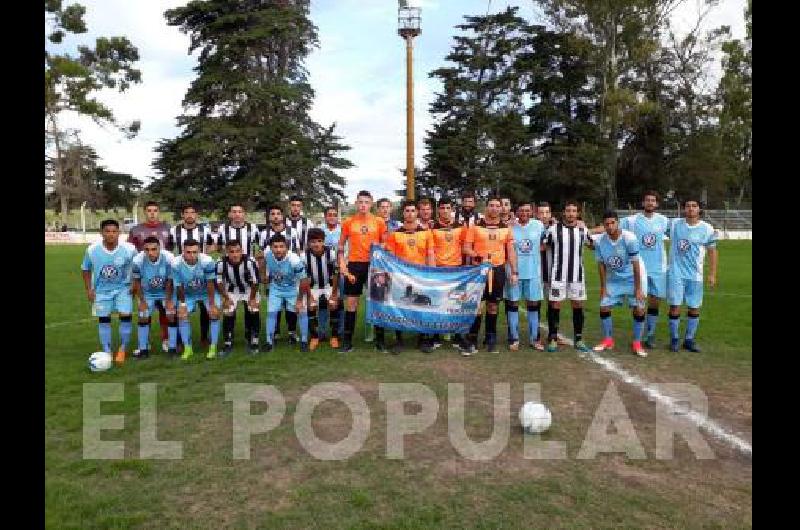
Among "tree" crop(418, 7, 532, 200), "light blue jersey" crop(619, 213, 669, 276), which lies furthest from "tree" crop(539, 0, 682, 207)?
"light blue jersey" crop(619, 213, 669, 276)

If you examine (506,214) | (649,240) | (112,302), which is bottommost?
(112,302)

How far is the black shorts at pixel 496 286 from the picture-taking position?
24.5 feet

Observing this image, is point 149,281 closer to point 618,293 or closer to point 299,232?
point 299,232

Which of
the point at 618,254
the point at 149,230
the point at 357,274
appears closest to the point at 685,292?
the point at 618,254

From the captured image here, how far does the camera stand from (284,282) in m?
7.36

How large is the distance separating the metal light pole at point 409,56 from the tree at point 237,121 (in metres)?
12.8

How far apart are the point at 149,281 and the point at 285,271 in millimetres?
1772

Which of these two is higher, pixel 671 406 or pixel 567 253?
pixel 567 253

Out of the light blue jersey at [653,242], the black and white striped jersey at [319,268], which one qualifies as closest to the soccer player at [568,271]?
the light blue jersey at [653,242]

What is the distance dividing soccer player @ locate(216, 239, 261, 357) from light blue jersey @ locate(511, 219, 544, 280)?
349cm

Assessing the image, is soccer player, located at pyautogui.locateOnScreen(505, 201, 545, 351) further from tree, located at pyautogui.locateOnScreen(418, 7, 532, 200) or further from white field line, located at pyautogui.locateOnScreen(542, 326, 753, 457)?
tree, located at pyautogui.locateOnScreen(418, 7, 532, 200)

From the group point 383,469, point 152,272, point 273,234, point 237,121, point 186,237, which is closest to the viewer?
point 383,469

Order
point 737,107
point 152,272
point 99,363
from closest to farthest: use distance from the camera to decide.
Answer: point 99,363 < point 152,272 < point 737,107
